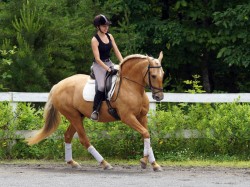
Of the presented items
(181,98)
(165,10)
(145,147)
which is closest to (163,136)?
(181,98)

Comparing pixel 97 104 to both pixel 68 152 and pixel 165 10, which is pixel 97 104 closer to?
pixel 68 152

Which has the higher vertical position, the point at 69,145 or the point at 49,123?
the point at 49,123

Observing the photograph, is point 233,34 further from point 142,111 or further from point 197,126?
point 142,111

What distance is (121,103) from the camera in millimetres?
13359

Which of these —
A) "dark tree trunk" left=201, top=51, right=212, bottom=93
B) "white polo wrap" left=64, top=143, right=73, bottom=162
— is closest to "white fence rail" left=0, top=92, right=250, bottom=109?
"white polo wrap" left=64, top=143, right=73, bottom=162

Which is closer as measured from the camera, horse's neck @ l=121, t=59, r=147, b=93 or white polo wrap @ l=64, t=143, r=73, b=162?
horse's neck @ l=121, t=59, r=147, b=93

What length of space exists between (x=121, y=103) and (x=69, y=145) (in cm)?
158

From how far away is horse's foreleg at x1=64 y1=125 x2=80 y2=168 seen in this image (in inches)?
554

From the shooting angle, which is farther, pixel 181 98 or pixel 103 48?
pixel 181 98

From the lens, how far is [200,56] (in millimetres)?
25797

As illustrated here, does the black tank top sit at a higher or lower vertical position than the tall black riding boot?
higher

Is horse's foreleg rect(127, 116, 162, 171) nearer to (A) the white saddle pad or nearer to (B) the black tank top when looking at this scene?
(A) the white saddle pad

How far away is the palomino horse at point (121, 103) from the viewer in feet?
43.0

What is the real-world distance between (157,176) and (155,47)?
44.9ft
